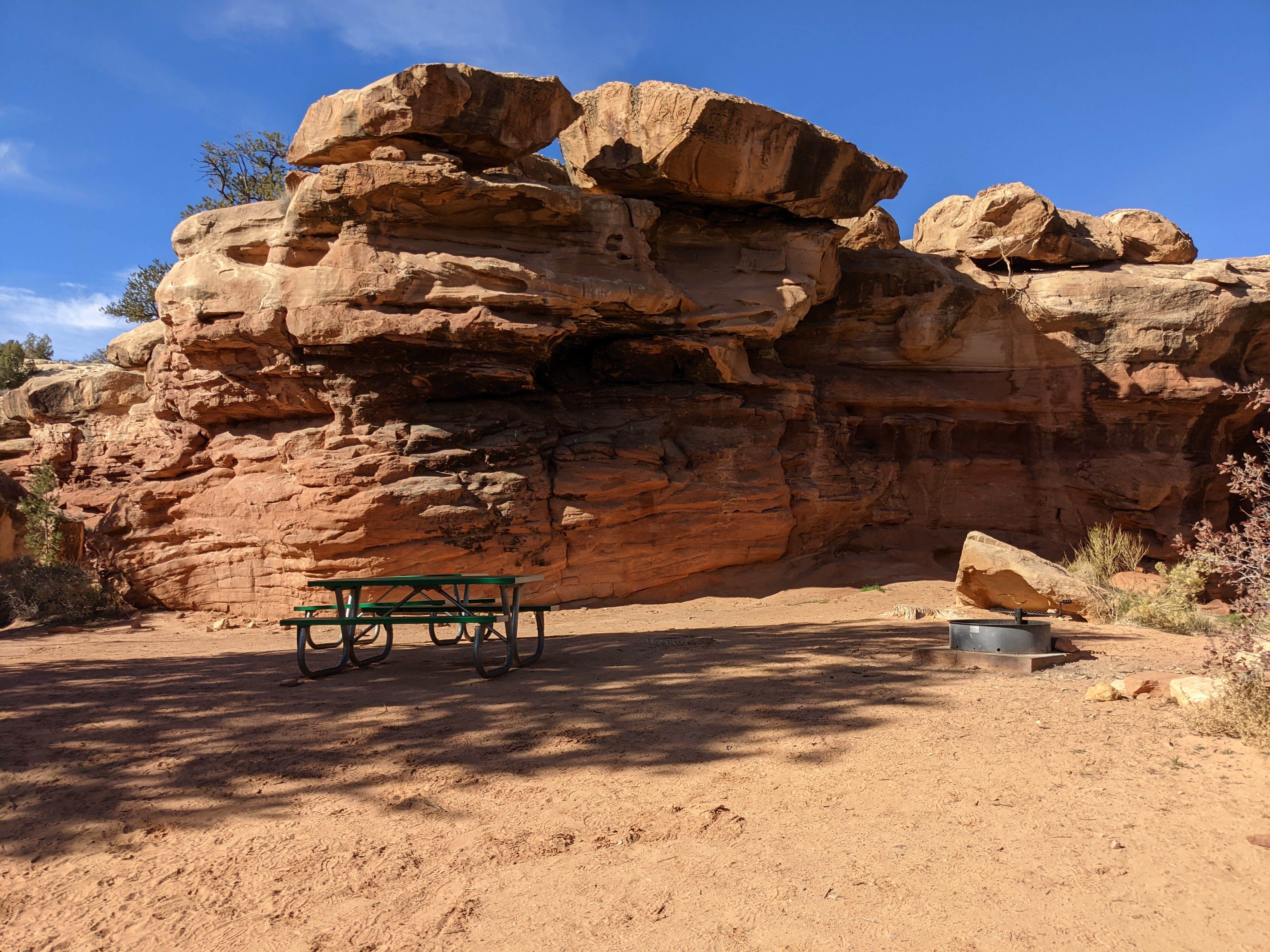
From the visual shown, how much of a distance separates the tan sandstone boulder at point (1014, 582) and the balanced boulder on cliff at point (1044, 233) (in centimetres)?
817

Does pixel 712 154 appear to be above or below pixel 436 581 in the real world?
above

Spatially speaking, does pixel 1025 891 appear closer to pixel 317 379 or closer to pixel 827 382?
pixel 317 379

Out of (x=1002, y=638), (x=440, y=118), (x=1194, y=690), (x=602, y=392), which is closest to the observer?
(x=1194, y=690)

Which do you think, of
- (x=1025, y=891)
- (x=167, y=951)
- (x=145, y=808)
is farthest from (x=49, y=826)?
(x=1025, y=891)

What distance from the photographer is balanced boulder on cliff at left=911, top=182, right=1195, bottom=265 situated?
49.5 ft

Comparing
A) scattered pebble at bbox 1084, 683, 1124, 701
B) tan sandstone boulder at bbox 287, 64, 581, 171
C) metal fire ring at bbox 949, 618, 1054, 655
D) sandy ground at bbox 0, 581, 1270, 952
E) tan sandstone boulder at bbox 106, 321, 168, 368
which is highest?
tan sandstone boulder at bbox 287, 64, 581, 171

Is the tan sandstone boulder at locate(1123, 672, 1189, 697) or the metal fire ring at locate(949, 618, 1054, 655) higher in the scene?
the metal fire ring at locate(949, 618, 1054, 655)

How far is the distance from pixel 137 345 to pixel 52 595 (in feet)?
17.4

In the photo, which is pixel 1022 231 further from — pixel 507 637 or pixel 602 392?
pixel 507 637

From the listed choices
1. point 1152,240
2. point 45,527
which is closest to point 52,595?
point 45,527

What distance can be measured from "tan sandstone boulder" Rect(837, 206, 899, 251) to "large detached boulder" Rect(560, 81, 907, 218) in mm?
2203

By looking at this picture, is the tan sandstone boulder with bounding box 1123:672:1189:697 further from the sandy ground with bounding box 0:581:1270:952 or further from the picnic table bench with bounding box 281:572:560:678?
the picnic table bench with bounding box 281:572:560:678

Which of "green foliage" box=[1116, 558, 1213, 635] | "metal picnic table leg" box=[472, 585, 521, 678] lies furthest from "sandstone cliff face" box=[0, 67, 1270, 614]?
"green foliage" box=[1116, 558, 1213, 635]

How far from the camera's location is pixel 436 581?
637 cm
